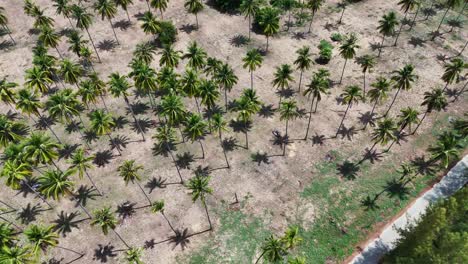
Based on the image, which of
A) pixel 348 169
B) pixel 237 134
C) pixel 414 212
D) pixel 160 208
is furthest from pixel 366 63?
pixel 160 208

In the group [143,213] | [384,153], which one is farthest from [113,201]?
[384,153]

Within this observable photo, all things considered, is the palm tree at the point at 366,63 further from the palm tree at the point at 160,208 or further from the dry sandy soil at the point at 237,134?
the palm tree at the point at 160,208

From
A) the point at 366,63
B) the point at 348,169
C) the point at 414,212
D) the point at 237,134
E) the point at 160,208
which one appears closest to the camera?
the point at 160,208

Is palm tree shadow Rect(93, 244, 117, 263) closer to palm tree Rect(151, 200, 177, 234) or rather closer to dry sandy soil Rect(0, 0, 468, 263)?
dry sandy soil Rect(0, 0, 468, 263)

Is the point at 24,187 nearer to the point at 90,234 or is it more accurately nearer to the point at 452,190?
the point at 90,234

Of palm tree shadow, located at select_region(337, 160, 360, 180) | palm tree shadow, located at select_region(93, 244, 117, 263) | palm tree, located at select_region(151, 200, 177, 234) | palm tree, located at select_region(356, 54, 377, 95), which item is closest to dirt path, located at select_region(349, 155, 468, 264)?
palm tree shadow, located at select_region(337, 160, 360, 180)

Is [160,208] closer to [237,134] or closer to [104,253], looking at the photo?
[104,253]
